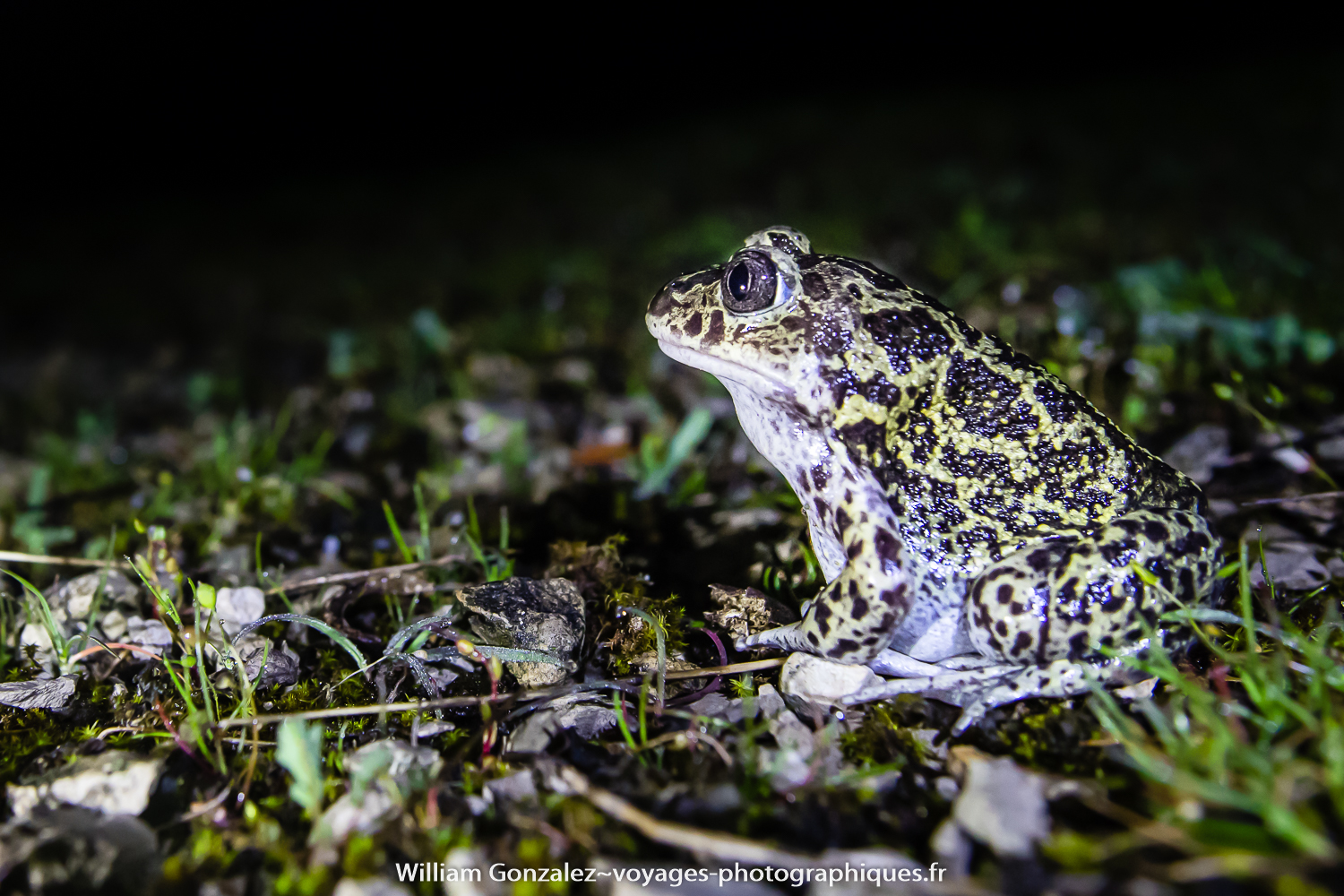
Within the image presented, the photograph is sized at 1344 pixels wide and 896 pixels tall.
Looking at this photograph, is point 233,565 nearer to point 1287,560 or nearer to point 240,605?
point 240,605

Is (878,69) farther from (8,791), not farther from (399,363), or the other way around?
(8,791)

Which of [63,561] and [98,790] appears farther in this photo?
[63,561]

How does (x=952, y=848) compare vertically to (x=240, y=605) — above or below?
below

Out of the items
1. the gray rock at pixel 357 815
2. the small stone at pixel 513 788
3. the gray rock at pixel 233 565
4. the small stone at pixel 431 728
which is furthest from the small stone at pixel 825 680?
the gray rock at pixel 233 565

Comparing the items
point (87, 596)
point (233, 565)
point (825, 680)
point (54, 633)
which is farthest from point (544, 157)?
point (825, 680)

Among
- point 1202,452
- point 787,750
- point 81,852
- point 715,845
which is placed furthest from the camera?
point 1202,452

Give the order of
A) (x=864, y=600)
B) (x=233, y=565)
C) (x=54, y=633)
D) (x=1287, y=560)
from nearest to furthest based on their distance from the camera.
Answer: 1. (x=864, y=600)
2. (x=54, y=633)
3. (x=1287, y=560)
4. (x=233, y=565)

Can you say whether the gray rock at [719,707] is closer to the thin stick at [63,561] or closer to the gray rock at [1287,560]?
the gray rock at [1287,560]
